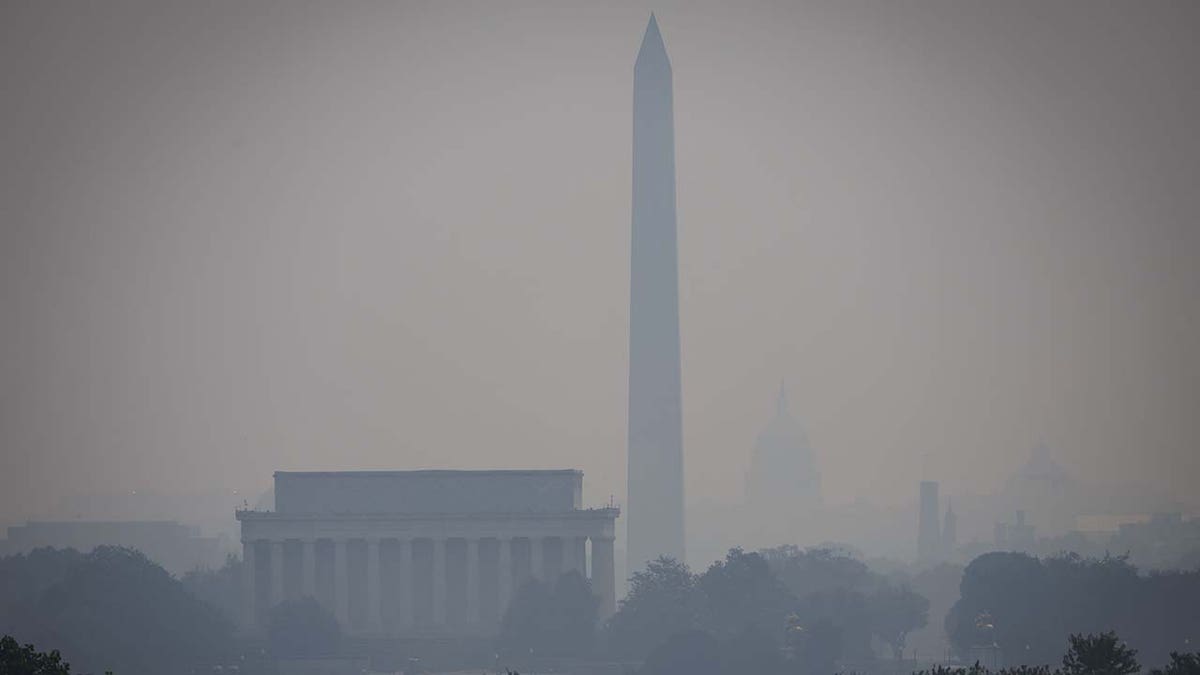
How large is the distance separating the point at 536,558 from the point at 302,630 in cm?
2233

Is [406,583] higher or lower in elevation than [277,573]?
lower

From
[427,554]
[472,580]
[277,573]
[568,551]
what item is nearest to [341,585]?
[277,573]

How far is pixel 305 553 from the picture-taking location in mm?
190000

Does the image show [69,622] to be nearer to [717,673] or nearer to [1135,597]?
[717,673]

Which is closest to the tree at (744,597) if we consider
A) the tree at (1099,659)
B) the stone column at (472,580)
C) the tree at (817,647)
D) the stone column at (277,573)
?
the tree at (817,647)

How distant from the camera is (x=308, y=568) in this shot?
189625 millimetres

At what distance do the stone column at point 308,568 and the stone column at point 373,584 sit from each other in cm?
331

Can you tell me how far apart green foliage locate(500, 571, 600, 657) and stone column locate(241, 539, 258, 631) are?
17664 mm

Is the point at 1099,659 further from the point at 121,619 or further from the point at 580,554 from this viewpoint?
the point at 580,554

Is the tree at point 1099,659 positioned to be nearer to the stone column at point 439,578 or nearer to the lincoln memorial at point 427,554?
the lincoln memorial at point 427,554

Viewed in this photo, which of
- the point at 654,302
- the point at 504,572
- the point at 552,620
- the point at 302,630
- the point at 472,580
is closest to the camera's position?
the point at 302,630

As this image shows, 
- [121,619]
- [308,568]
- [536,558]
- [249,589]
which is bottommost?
[121,619]

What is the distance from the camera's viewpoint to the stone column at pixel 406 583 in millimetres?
189000

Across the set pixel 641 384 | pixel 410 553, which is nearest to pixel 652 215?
pixel 641 384
